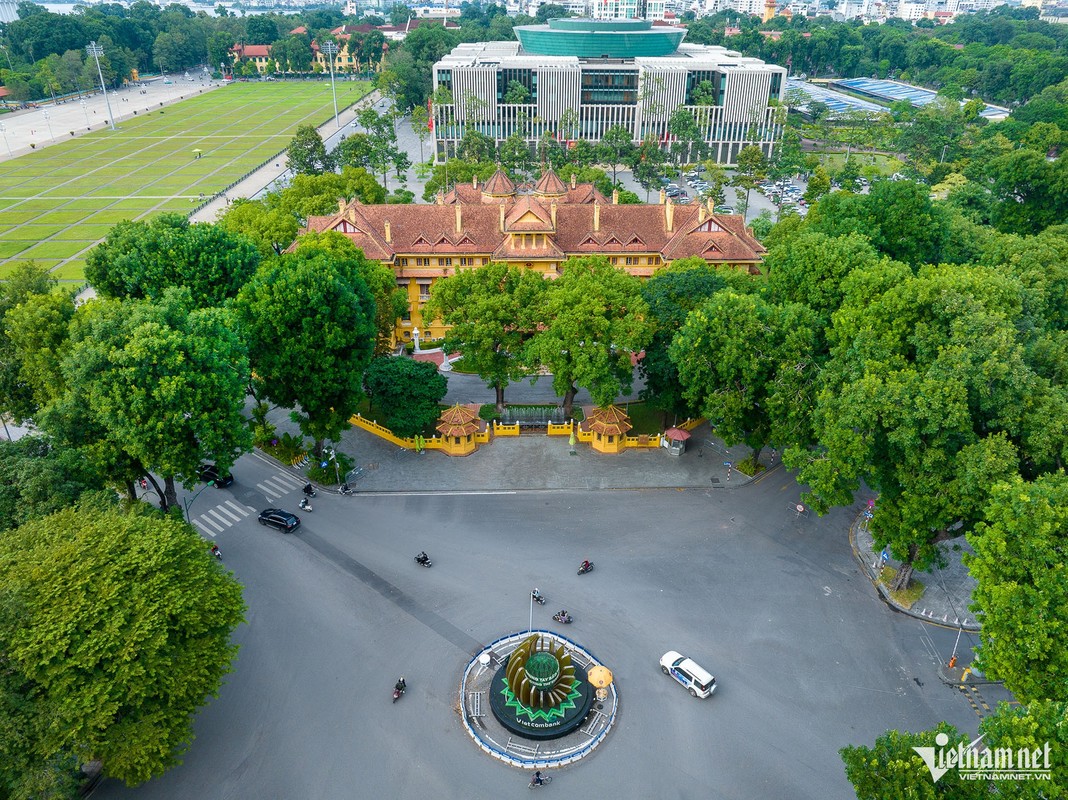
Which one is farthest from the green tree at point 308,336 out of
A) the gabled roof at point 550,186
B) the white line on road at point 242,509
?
the gabled roof at point 550,186

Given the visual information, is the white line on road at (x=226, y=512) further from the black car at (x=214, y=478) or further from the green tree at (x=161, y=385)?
the green tree at (x=161, y=385)

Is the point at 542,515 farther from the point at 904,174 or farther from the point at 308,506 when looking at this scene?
the point at 904,174

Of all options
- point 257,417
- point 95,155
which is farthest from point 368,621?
point 95,155

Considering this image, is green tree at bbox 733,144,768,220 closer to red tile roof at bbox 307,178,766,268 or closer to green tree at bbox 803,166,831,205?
green tree at bbox 803,166,831,205

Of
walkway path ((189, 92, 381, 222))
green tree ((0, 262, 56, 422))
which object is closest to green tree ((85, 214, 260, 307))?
green tree ((0, 262, 56, 422))

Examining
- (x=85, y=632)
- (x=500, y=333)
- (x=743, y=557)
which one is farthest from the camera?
(x=500, y=333)

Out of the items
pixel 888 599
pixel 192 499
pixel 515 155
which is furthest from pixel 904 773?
pixel 515 155
